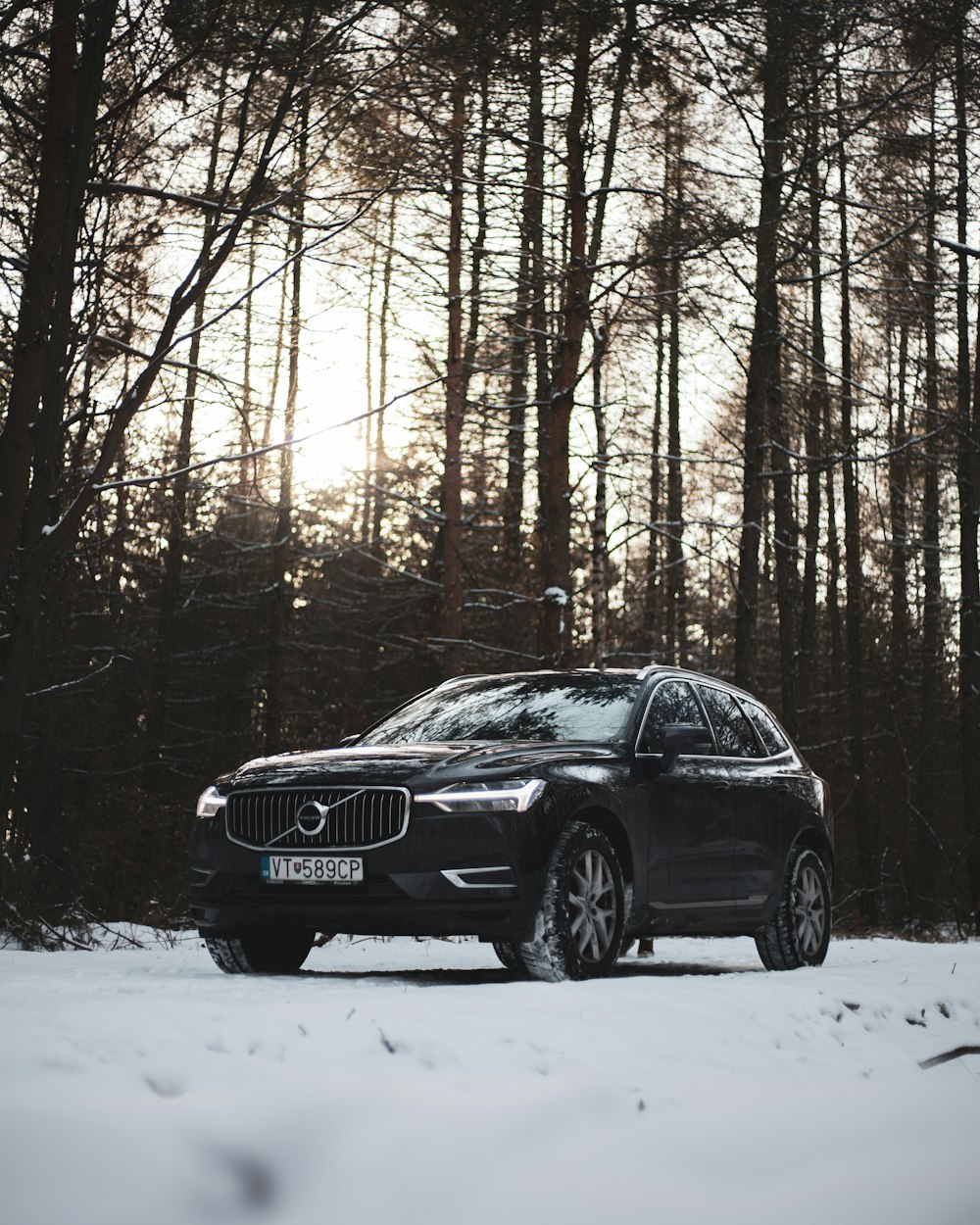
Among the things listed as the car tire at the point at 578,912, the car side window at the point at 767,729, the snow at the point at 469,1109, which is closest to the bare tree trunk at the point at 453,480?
the car side window at the point at 767,729

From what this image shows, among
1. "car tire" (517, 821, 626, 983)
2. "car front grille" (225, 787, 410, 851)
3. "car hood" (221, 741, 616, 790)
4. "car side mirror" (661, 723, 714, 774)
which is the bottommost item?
"car tire" (517, 821, 626, 983)

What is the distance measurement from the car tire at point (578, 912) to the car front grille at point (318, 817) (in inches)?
30.1

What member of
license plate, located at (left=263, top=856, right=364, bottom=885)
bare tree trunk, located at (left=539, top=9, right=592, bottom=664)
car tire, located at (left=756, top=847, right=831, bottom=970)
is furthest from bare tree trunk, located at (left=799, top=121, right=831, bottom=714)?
license plate, located at (left=263, top=856, right=364, bottom=885)

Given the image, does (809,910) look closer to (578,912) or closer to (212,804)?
(578,912)

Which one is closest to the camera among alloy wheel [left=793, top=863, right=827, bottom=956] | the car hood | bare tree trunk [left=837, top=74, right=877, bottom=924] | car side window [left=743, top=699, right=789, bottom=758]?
the car hood

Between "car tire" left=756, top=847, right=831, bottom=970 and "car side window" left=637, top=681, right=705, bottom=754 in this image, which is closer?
"car side window" left=637, top=681, right=705, bottom=754

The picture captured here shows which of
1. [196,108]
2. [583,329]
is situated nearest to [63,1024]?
[196,108]

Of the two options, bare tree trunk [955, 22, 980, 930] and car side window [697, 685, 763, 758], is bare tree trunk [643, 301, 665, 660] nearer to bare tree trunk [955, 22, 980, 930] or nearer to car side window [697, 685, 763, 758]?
bare tree trunk [955, 22, 980, 930]

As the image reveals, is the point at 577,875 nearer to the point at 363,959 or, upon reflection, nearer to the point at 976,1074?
the point at 976,1074

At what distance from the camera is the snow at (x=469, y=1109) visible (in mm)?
3832

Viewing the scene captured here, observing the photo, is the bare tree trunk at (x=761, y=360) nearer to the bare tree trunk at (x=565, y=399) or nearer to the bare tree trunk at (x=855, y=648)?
the bare tree trunk at (x=565, y=399)

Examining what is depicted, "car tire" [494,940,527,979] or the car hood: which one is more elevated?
the car hood

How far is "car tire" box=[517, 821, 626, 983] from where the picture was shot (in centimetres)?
697

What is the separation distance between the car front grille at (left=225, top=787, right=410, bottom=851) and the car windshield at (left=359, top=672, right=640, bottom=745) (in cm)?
123
